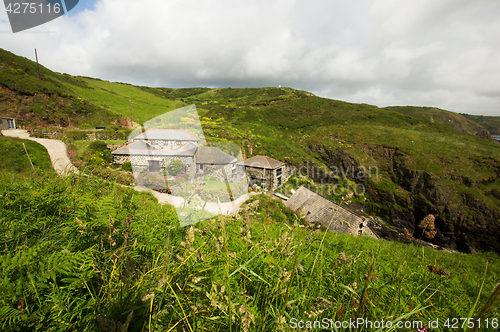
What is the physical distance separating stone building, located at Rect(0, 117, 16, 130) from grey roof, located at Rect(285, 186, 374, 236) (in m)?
30.7

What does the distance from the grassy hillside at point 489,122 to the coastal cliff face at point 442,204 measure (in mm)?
139572

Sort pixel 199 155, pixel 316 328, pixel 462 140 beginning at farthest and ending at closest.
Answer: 1. pixel 462 140
2. pixel 199 155
3. pixel 316 328

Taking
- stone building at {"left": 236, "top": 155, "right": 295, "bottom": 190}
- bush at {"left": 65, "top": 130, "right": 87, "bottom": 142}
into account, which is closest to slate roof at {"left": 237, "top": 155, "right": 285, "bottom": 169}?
stone building at {"left": 236, "top": 155, "right": 295, "bottom": 190}

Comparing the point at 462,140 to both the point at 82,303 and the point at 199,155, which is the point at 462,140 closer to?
the point at 199,155

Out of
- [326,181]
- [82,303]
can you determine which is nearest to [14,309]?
[82,303]

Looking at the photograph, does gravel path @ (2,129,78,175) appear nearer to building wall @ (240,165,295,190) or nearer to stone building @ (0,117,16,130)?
stone building @ (0,117,16,130)

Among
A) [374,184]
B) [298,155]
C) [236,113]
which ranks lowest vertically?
[374,184]

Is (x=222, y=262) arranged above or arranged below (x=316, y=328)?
above

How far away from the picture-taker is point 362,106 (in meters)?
44.6

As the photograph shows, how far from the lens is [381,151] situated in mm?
29141

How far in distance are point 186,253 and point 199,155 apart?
1878cm

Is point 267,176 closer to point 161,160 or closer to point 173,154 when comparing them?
point 173,154

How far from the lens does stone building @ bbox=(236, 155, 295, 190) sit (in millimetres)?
20266

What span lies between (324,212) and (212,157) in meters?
12.1
